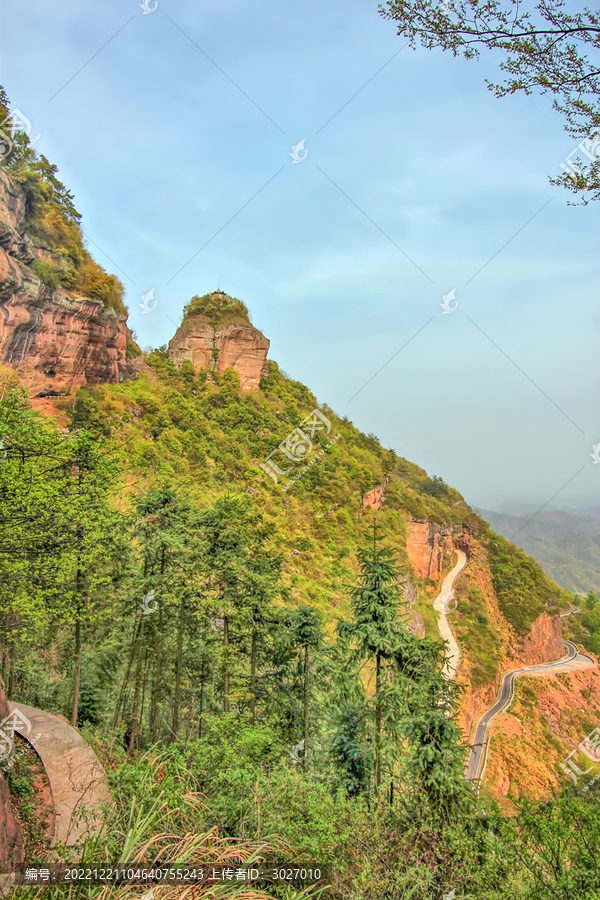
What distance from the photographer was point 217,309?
48406 mm

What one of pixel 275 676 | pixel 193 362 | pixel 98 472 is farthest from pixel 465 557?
pixel 98 472

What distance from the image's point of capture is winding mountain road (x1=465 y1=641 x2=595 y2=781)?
35809 millimetres

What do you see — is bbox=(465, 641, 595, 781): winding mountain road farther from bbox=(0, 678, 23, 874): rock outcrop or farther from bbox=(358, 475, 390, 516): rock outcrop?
bbox=(0, 678, 23, 874): rock outcrop

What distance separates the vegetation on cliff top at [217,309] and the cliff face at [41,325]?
13.4 meters

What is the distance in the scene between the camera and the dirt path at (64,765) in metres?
6.02

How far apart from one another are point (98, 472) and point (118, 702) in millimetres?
6721

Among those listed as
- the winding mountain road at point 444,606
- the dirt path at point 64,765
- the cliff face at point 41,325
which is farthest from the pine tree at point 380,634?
the winding mountain road at point 444,606

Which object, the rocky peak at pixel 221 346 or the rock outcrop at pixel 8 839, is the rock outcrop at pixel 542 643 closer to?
the rocky peak at pixel 221 346

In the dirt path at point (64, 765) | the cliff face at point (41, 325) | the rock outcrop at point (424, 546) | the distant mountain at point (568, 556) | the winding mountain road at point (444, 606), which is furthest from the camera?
the distant mountain at point (568, 556)

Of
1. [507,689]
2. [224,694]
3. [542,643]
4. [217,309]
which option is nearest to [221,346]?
[217,309]

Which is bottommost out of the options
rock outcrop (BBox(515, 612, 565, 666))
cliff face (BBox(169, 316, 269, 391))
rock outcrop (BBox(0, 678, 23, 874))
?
rock outcrop (BBox(515, 612, 565, 666))

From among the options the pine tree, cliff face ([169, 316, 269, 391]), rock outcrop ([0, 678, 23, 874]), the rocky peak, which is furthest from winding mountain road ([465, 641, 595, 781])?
cliff face ([169, 316, 269, 391])

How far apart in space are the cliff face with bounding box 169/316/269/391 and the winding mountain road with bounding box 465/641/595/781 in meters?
36.2

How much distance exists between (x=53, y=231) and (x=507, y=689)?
176ft
